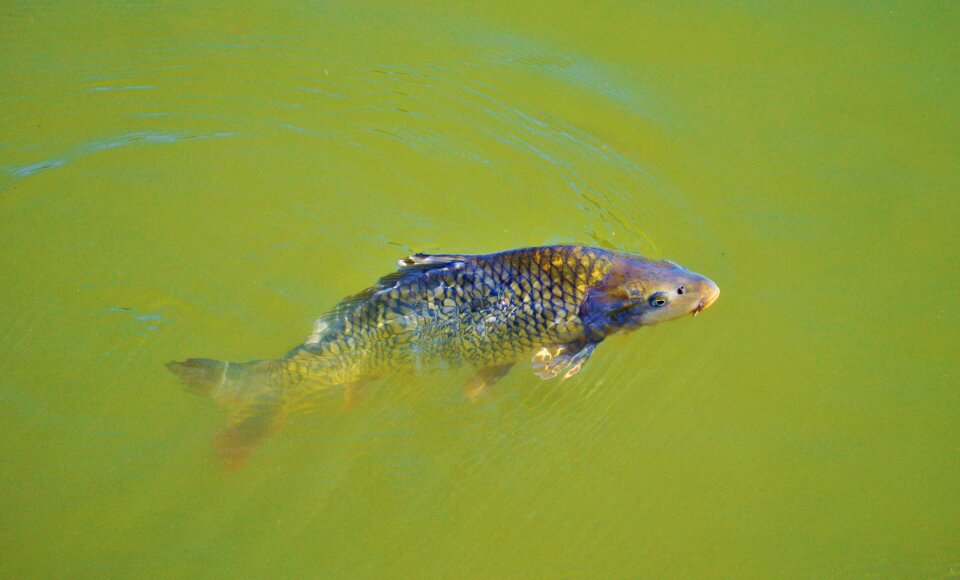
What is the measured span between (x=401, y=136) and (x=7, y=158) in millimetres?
2492

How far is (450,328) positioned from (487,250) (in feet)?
3.03

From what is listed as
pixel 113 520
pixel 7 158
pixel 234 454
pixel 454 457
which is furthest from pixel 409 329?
pixel 7 158

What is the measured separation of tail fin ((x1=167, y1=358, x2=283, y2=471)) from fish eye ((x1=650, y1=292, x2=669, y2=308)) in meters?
1.98

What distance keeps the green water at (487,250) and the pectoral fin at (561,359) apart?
6.4 inches

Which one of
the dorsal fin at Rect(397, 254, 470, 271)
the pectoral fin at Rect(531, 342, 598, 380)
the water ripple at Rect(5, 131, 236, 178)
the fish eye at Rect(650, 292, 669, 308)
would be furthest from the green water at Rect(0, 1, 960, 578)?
the dorsal fin at Rect(397, 254, 470, 271)

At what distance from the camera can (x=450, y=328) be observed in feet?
13.2

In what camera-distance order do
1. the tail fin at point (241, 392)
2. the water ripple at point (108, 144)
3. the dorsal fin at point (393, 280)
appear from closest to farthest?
the tail fin at point (241, 392)
the dorsal fin at point (393, 280)
the water ripple at point (108, 144)

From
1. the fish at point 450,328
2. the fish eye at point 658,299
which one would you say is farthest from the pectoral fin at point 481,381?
the fish eye at point 658,299

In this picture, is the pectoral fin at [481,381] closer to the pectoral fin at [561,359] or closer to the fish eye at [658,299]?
the pectoral fin at [561,359]

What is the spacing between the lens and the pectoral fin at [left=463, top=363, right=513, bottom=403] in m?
4.20

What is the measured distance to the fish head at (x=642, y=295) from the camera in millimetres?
4191

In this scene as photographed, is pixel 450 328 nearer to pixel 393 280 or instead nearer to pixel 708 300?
pixel 393 280

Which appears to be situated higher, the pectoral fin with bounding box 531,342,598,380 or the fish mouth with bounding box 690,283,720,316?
the fish mouth with bounding box 690,283,720,316

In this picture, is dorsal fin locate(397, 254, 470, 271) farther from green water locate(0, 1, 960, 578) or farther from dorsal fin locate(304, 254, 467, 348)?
green water locate(0, 1, 960, 578)
